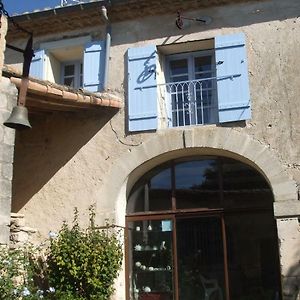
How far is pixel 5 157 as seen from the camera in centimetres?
680

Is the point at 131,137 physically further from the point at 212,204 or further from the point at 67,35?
the point at 67,35

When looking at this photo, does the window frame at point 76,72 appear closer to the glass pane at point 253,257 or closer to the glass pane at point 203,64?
the glass pane at point 203,64

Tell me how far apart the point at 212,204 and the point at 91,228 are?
6.22 ft

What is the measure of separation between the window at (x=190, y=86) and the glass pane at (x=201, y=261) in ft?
5.47

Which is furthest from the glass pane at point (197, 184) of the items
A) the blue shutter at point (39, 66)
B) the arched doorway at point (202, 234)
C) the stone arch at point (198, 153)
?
the blue shutter at point (39, 66)

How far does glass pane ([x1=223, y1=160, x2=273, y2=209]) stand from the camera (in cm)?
793

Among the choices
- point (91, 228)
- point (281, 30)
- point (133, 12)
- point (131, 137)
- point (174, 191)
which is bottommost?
point (91, 228)

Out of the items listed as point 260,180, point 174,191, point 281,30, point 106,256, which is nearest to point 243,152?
point 260,180

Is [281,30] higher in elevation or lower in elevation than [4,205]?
higher

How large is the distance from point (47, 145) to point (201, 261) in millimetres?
3164

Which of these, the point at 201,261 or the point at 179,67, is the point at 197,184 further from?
the point at 179,67

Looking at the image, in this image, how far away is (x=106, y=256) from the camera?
25.2ft

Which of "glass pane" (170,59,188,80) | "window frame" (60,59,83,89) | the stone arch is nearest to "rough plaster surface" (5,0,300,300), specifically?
the stone arch

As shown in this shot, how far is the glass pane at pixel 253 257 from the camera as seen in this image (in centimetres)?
762
